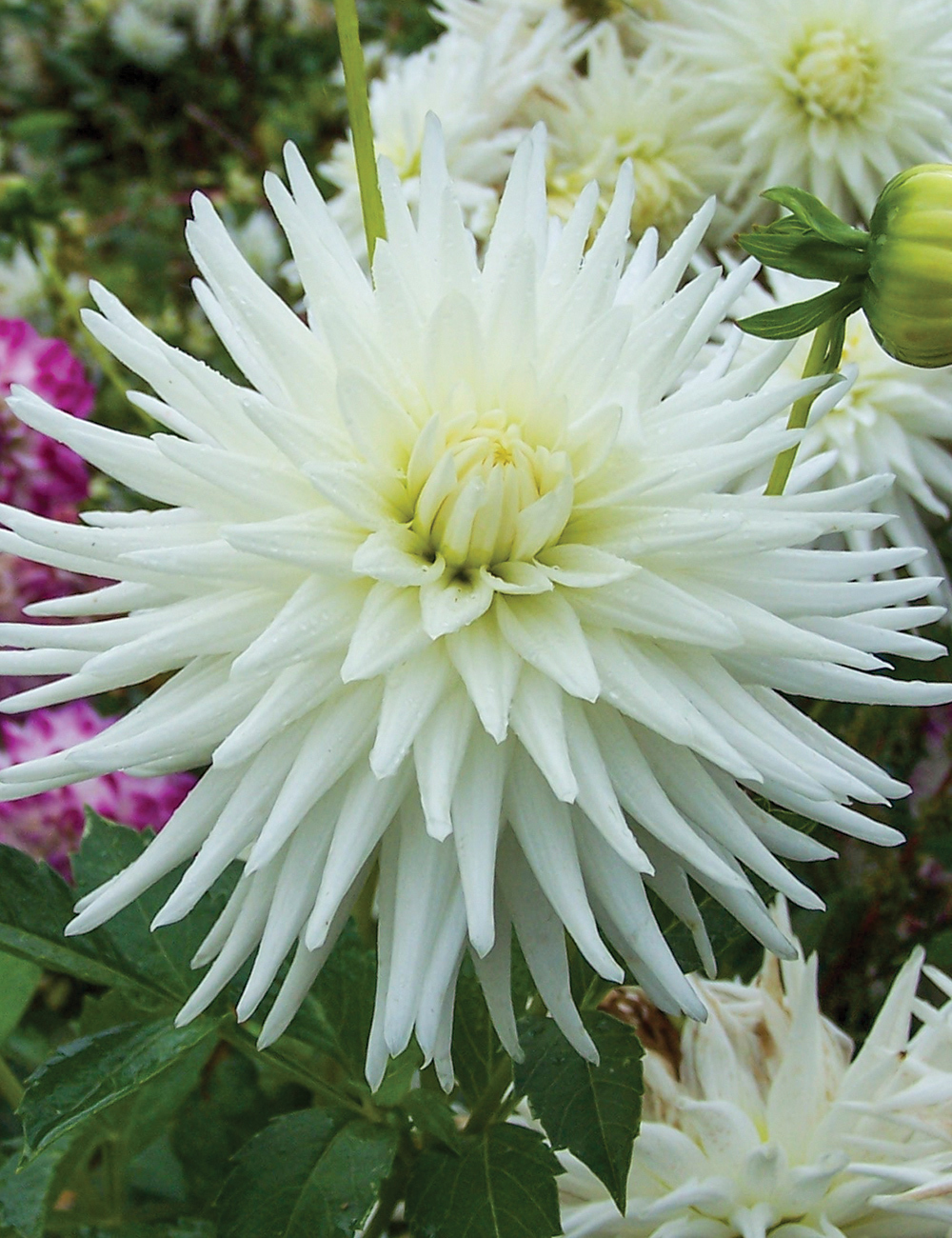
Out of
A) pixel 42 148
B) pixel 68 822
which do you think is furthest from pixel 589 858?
pixel 42 148

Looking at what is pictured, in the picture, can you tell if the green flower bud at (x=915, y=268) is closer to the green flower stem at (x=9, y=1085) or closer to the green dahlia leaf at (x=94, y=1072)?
the green dahlia leaf at (x=94, y=1072)

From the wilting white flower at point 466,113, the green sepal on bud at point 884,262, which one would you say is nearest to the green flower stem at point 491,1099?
the green sepal on bud at point 884,262

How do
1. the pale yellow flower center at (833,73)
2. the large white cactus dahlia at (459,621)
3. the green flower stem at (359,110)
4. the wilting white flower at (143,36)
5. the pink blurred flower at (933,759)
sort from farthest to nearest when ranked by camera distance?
the wilting white flower at (143,36) < the pink blurred flower at (933,759) < the pale yellow flower center at (833,73) < the green flower stem at (359,110) < the large white cactus dahlia at (459,621)

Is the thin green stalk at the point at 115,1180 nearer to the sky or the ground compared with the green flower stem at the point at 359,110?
nearer to the ground

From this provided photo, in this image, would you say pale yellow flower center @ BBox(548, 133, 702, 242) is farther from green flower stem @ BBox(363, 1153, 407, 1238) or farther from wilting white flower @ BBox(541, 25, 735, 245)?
green flower stem @ BBox(363, 1153, 407, 1238)

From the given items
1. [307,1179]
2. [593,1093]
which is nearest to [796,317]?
[593,1093]

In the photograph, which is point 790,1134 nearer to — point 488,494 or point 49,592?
point 488,494
